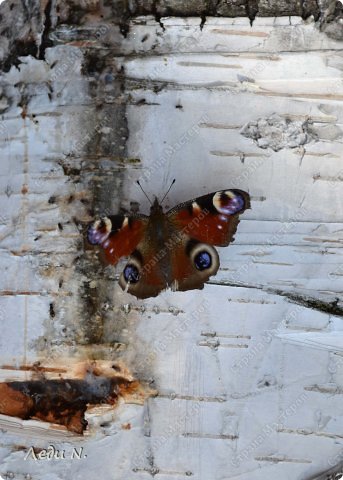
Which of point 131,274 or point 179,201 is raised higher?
point 179,201

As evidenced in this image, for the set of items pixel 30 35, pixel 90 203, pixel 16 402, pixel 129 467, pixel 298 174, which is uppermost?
pixel 30 35

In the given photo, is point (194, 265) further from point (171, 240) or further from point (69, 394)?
point (69, 394)

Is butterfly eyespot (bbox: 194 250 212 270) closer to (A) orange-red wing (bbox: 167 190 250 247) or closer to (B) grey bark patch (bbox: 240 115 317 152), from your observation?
(A) orange-red wing (bbox: 167 190 250 247)

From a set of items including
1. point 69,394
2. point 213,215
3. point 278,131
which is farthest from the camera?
point 69,394

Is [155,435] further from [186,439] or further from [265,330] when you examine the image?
[265,330]

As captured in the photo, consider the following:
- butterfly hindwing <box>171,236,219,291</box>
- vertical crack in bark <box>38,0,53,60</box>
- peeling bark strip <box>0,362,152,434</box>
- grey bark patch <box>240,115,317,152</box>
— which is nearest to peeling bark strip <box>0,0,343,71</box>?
vertical crack in bark <box>38,0,53,60</box>

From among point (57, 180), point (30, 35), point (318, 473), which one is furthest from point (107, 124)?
point (318, 473)

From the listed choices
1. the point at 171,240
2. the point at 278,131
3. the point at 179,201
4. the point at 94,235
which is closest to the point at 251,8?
the point at 278,131
